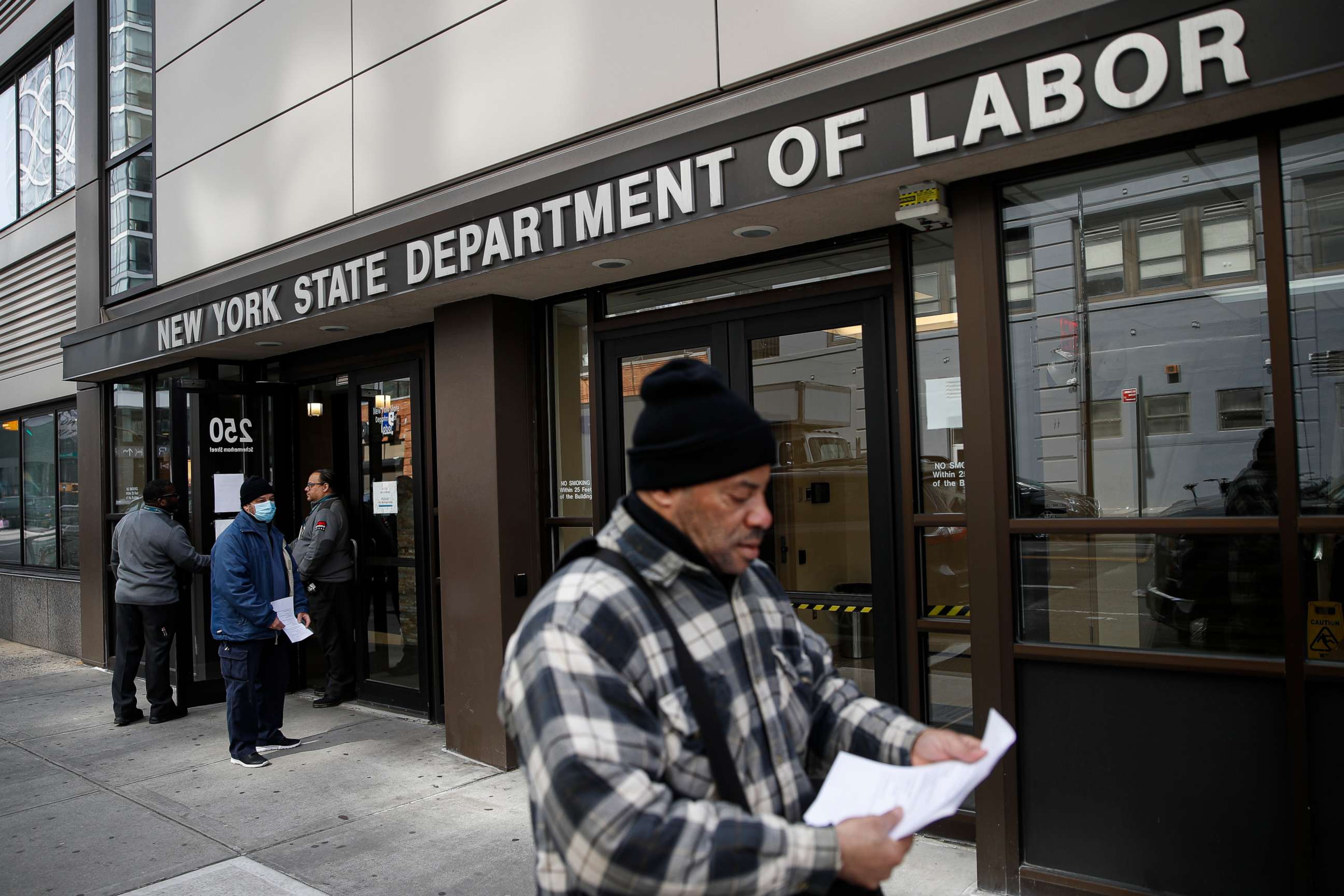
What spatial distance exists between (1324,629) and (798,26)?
10.5 feet

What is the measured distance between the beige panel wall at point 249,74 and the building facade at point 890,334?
5 cm

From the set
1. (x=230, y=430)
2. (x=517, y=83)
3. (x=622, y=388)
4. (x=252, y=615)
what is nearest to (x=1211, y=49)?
(x=622, y=388)

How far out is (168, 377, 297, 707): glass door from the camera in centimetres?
782

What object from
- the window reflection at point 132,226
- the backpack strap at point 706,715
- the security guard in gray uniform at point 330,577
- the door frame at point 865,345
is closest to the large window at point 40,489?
the window reflection at point 132,226

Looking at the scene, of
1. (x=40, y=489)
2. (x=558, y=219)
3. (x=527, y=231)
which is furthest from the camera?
(x=40, y=489)

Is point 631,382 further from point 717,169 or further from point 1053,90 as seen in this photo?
point 1053,90

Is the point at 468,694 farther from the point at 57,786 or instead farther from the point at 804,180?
the point at 804,180

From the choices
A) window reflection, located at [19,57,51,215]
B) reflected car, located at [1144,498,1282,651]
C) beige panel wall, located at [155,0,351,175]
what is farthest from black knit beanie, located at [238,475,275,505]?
window reflection, located at [19,57,51,215]

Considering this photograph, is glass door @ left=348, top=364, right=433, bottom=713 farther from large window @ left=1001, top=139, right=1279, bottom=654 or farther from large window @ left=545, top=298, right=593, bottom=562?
large window @ left=1001, top=139, right=1279, bottom=654

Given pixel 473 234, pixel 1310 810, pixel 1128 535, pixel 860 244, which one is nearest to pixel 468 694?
pixel 473 234

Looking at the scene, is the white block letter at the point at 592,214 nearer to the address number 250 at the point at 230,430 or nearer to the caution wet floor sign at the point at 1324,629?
the caution wet floor sign at the point at 1324,629

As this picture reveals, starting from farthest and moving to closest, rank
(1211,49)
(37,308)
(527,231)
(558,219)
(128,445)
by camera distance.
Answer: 1. (37,308)
2. (128,445)
3. (527,231)
4. (558,219)
5. (1211,49)

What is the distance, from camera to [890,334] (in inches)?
185

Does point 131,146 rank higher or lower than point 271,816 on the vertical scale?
higher
